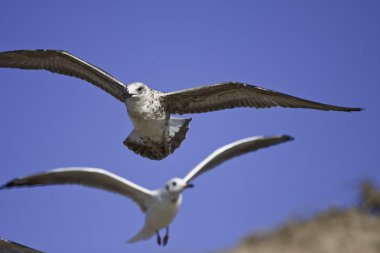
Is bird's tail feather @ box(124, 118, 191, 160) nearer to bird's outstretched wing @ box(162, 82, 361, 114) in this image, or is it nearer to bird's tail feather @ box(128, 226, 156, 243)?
bird's outstretched wing @ box(162, 82, 361, 114)

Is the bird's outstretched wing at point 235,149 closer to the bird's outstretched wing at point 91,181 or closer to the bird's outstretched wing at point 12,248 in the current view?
the bird's outstretched wing at point 91,181

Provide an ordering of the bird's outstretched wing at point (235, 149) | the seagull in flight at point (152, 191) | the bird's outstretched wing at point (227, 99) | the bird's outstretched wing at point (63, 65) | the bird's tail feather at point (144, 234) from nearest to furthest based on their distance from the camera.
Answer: the seagull in flight at point (152, 191)
the bird's tail feather at point (144, 234)
the bird's outstretched wing at point (235, 149)
the bird's outstretched wing at point (227, 99)
the bird's outstretched wing at point (63, 65)

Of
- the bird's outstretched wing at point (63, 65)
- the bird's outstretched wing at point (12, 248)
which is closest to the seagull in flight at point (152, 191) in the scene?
the bird's outstretched wing at point (12, 248)

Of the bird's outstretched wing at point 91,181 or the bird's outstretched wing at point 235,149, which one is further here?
the bird's outstretched wing at point 235,149

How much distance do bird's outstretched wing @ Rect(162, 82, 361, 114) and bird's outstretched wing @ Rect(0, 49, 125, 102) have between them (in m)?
0.99

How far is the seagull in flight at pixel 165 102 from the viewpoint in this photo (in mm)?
14266

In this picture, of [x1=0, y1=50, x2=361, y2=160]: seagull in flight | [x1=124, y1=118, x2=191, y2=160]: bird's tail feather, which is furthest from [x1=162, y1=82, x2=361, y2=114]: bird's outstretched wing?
[x1=124, y1=118, x2=191, y2=160]: bird's tail feather

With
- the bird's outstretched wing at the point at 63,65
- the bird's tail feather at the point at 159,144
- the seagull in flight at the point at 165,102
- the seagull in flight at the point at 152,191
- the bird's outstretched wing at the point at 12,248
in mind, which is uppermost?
the bird's outstretched wing at the point at 63,65

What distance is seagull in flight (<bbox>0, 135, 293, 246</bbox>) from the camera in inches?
412

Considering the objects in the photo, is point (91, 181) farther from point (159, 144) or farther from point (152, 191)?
point (159, 144)

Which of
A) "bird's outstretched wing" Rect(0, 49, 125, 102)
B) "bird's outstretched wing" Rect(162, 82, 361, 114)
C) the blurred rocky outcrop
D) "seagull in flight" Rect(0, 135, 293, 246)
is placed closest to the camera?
"seagull in flight" Rect(0, 135, 293, 246)

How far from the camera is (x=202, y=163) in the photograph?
35.8 ft

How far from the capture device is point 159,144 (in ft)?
47.7

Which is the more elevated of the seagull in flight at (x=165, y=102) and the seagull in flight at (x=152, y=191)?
the seagull in flight at (x=165, y=102)
